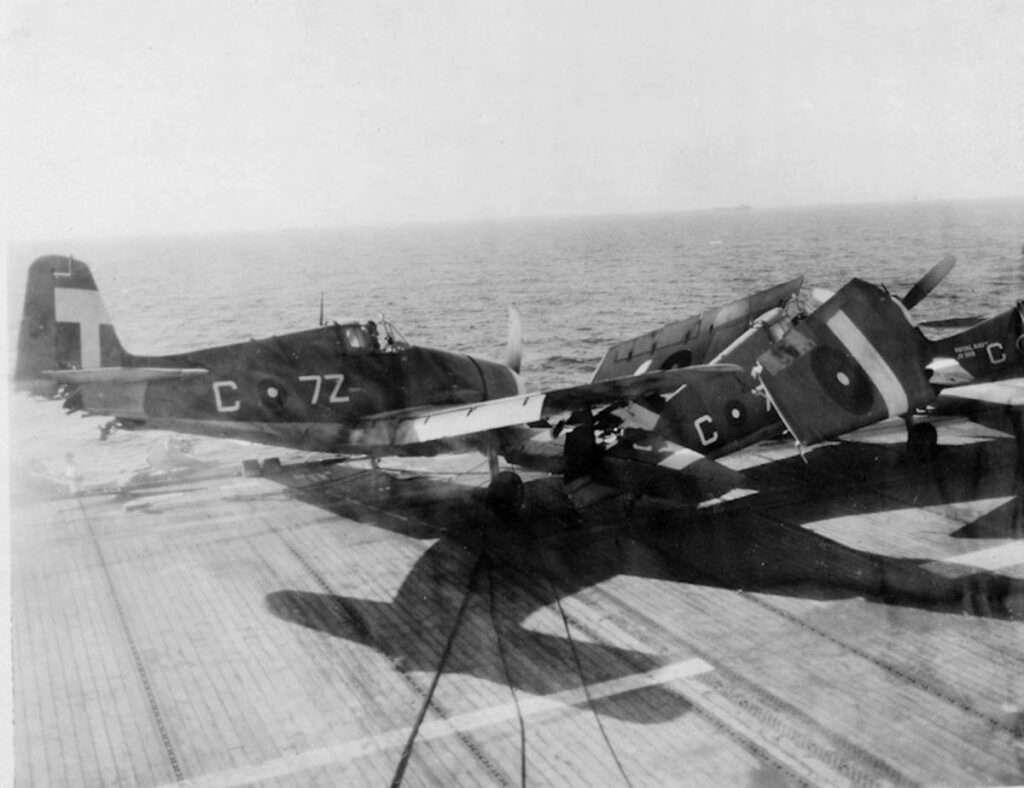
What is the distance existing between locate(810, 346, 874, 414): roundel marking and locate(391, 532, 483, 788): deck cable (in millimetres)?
5926

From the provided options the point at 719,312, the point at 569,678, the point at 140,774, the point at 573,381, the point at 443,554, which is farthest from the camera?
the point at 573,381

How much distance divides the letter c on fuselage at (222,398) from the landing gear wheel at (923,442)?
11561mm

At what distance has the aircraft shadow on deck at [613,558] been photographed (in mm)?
9398

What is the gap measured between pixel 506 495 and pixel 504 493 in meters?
0.04

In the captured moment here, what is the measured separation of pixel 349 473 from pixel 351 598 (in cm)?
611

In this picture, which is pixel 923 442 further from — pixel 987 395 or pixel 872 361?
pixel 987 395

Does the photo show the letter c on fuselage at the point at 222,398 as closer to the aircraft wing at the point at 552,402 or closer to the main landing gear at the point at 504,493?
the aircraft wing at the point at 552,402

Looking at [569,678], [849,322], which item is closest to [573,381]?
[849,322]

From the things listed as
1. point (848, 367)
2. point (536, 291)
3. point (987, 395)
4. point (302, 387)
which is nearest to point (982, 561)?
point (848, 367)

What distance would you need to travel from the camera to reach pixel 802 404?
12891 mm

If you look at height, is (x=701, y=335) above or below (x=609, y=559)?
above

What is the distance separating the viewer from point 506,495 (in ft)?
43.7

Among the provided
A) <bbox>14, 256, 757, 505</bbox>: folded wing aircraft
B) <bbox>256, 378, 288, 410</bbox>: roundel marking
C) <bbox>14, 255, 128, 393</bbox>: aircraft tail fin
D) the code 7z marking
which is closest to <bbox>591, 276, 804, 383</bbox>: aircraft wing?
<bbox>14, 256, 757, 505</bbox>: folded wing aircraft

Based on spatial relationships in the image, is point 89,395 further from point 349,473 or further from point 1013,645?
point 1013,645
